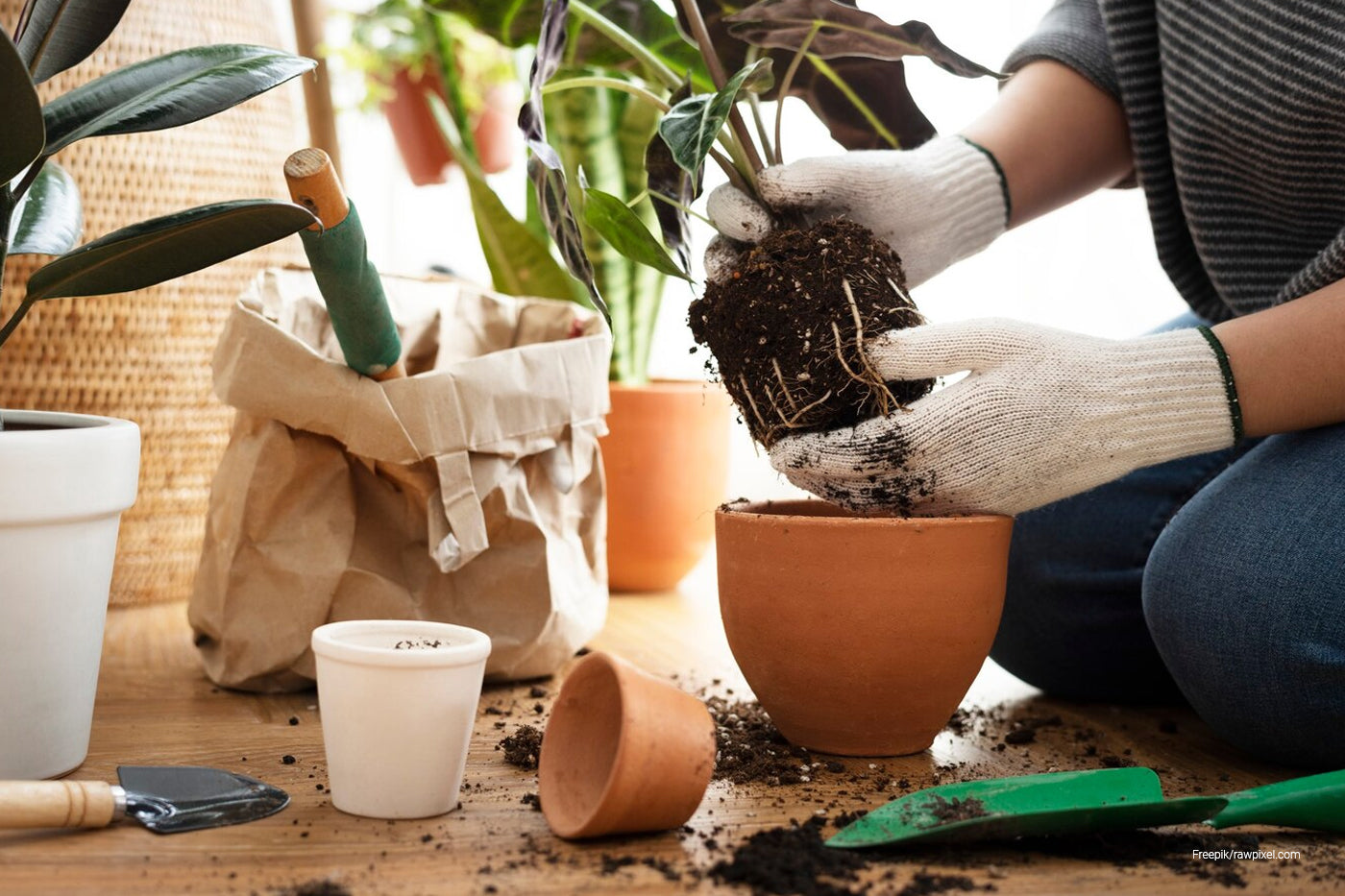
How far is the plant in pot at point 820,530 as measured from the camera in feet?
2.74

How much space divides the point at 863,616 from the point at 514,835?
29 cm

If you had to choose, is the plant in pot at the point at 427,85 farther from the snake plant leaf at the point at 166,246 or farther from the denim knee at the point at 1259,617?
the denim knee at the point at 1259,617

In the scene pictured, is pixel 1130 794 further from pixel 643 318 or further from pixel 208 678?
pixel 643 318

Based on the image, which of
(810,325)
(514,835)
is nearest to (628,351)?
(810,325)

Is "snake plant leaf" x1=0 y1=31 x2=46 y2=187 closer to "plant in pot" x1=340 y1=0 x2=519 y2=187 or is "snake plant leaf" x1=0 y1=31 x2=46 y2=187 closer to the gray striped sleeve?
the gray striped sleeve

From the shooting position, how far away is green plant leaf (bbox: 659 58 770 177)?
31.2 inches

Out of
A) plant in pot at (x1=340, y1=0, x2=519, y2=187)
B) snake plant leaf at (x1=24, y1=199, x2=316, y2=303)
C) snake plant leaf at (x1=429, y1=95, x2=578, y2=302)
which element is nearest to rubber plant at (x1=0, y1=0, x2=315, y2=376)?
snake plant leaf at (x1=24, y1=199, x2=316, y2=303)

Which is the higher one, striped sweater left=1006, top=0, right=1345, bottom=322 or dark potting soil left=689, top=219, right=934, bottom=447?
striped sweater left=1006, top=0, right=1345, bottom=322

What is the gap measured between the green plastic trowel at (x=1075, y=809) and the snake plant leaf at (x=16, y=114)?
2.07ft

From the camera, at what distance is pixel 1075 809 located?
0.67 meters

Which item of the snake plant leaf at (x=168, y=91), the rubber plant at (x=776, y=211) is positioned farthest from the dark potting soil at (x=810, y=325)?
the snake plant leaf at (x=168, y=91)

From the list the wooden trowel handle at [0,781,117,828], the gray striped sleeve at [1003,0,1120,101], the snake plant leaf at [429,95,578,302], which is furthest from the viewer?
the snake plant leaf at [429,95,578,302]

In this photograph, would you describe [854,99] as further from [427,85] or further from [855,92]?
[427,85]

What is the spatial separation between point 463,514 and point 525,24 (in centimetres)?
54
